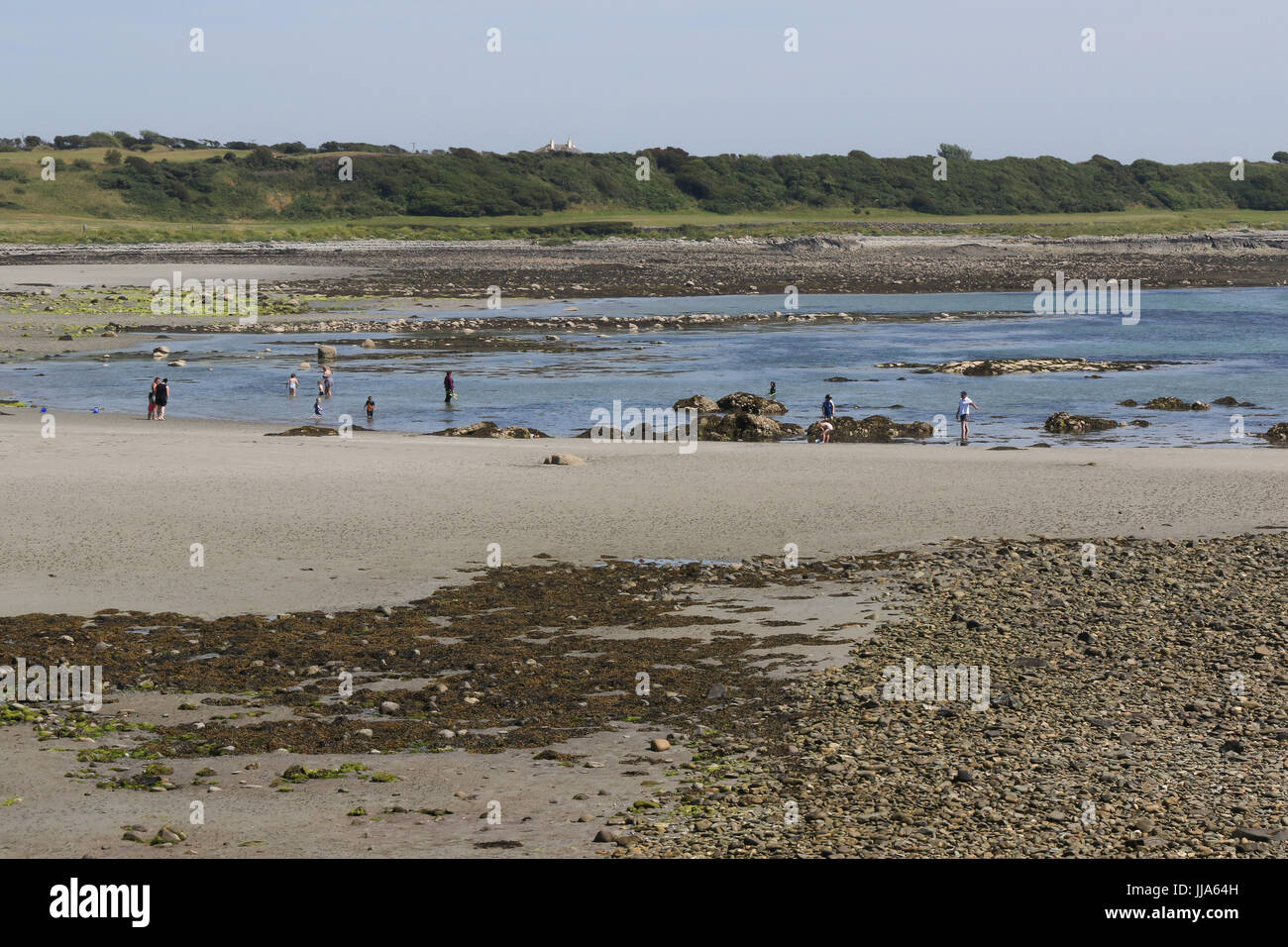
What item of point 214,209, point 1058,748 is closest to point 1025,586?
point 1058,748

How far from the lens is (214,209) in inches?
5827

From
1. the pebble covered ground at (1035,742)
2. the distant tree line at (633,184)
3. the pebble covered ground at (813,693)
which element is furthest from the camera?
the distant tree line at (633,184)

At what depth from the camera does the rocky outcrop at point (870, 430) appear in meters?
33.7

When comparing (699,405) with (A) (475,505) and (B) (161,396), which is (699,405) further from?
(A) (475,505)

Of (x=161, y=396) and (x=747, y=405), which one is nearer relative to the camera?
(x=161, y=396)

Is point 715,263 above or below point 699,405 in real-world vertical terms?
above

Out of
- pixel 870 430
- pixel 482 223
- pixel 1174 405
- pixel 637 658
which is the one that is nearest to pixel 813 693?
pixel 637 658

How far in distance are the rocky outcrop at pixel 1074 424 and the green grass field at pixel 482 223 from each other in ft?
316

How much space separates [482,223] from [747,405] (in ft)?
354

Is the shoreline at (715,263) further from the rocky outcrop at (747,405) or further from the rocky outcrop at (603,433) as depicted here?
the rocky outcrop at (603,433)

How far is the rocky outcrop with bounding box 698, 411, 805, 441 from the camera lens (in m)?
33.2

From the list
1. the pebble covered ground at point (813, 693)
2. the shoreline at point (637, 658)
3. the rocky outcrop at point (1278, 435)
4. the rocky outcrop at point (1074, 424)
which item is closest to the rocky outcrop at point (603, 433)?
the shoreline at point (637, 658)

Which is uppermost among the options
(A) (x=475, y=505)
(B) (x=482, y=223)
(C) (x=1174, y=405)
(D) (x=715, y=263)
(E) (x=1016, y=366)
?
(B) (x=482, y=223)

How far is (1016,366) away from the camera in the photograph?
47906 mm
